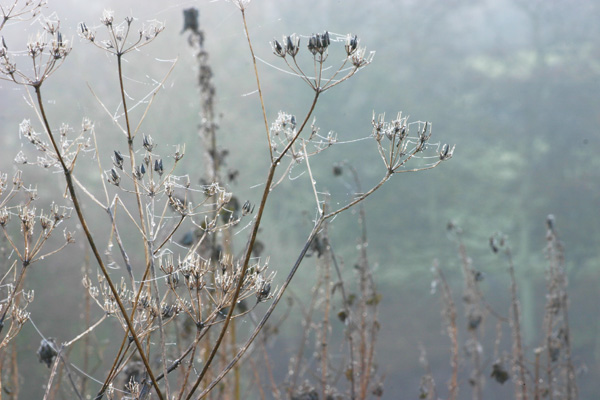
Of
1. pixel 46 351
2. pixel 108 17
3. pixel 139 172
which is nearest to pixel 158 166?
pixel 139 172

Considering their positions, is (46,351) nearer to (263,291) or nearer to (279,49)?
(263,291)

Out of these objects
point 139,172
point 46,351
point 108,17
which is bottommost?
point 46,351

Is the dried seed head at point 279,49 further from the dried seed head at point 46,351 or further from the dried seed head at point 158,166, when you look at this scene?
the dried seed head at point 46,351

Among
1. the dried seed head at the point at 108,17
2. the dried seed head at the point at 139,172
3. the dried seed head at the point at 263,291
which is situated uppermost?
the dried seed head at the point at 108,17

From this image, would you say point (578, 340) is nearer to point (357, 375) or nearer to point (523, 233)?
point (523, 233)

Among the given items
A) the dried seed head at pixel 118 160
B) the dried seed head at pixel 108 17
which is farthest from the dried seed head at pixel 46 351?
the dried seed head at pixel 108 17

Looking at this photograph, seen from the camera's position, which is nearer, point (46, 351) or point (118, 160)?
point (118, 160)

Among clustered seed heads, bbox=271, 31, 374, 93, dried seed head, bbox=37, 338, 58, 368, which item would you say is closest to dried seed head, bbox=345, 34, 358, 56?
clustered seed heads, bbox=271, 31, 374, 93

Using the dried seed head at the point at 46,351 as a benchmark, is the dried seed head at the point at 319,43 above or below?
above

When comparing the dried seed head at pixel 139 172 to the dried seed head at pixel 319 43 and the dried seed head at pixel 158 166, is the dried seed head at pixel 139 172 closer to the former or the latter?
the dried seed head at pixel 158 166

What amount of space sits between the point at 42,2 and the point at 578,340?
14.4 feet

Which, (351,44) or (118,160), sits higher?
(351,44)

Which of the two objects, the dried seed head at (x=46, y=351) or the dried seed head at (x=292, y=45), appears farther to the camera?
the dried seed head at (x=46, y=351)

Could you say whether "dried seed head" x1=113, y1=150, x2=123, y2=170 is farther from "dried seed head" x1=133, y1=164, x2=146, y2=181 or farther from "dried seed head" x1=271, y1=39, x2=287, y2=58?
"dried seed head" x1=271, y1=39, x2=287, y2=58
